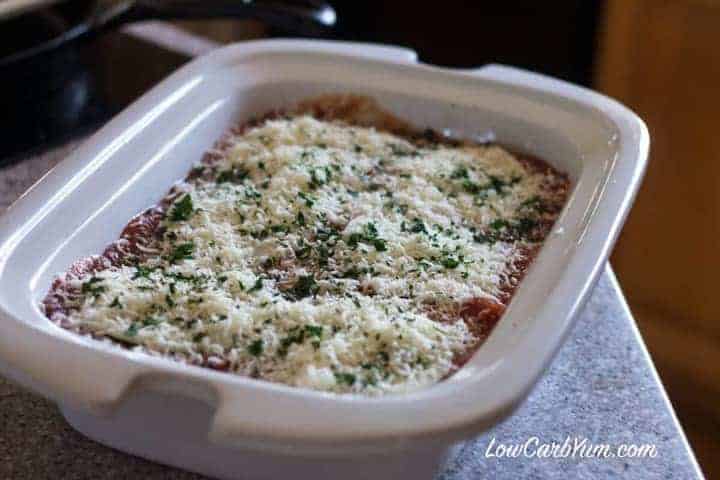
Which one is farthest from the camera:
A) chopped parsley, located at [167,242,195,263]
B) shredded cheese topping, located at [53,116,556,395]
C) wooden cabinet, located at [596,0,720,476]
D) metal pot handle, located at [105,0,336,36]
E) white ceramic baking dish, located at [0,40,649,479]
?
wooden cabinet, located at [596,0,720,476]

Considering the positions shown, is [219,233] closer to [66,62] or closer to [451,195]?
[451,195]

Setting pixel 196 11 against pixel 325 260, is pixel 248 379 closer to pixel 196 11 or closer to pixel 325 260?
pixel 325 260

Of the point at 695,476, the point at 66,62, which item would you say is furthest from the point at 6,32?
the point at 695,476

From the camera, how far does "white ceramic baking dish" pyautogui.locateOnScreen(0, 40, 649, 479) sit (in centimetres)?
68

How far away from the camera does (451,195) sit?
3.50 ft

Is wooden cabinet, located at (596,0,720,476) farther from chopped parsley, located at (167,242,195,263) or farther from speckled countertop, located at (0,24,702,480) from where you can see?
chopped parsley, located at (167,242,195,263)

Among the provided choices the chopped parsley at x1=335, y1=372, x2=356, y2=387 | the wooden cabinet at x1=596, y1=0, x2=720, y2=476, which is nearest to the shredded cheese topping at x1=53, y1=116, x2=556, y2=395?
the chopped parsley at x1=335, y1=372, x2=356, y2=387

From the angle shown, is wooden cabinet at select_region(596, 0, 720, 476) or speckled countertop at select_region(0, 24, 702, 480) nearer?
speckled countertop at select_region(0, 24, 702, 480)

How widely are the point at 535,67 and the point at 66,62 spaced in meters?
1.00

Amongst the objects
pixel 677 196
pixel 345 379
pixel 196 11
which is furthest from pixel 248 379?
pixel 677 196

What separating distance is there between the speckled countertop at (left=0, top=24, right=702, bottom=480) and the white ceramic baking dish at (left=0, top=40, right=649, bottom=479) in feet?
0.12

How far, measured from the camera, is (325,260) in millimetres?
960

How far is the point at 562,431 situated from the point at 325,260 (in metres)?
0.29

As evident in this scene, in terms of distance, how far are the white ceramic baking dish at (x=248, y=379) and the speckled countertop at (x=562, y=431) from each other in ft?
0.12
